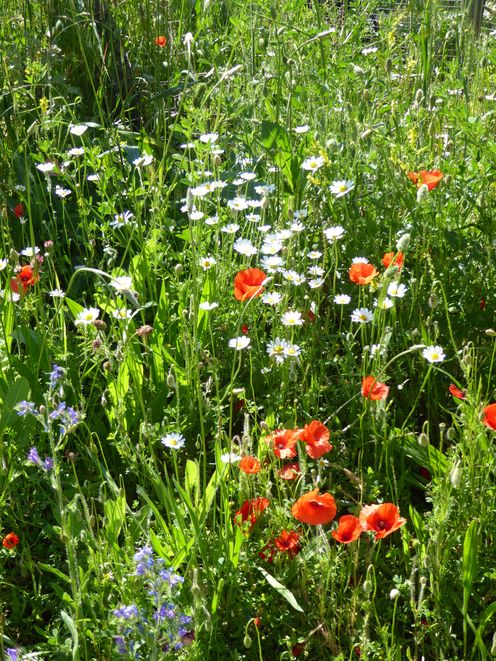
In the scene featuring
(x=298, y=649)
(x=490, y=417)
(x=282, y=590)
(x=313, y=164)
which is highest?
(x=313, y=164)

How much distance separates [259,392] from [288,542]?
587mm

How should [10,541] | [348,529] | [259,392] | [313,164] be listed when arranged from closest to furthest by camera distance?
[348,529], [10,541], [259,392], [313,164]

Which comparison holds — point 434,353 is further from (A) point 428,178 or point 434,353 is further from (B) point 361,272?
(A) point 428,178

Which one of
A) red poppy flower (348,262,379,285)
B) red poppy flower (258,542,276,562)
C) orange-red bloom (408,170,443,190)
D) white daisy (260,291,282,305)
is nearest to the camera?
red poppy flower (258,542,276,562)

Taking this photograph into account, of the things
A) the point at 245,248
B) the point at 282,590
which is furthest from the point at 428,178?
the point at 282,590

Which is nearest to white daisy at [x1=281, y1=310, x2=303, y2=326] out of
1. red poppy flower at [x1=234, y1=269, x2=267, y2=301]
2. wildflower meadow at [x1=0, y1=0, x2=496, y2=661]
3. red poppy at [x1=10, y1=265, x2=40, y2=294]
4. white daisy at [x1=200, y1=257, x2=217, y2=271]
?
wildflower meadow at [x1=0, y1=0, x2=496, y2=661]

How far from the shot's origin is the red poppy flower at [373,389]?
1758mm

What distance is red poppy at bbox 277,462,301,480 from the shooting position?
5.57 feet

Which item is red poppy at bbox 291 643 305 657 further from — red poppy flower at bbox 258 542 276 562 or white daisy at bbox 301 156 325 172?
white daisy at bbox 301 156 325 172

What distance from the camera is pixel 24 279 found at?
6.82ft

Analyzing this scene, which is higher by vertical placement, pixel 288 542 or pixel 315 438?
pixel 315 438

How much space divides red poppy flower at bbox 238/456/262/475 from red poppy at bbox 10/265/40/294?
0.73 m

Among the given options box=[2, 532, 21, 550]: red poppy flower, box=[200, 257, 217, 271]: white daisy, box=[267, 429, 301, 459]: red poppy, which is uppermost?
box=[200, 257, 217, 271]: white daisy

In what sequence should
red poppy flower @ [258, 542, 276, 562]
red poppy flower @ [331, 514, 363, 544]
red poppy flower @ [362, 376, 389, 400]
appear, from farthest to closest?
red poppy flower @ [362, 376, 389, 400], red poppy flower @ [258, 542, 276, 562], red poppy flower @ [331, 514, 363, 544]
